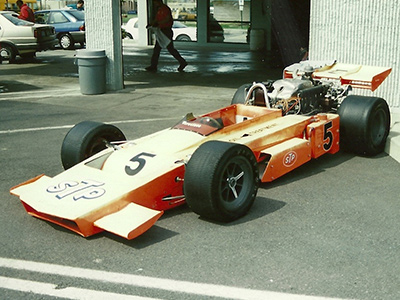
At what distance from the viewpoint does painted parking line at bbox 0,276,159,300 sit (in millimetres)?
4008

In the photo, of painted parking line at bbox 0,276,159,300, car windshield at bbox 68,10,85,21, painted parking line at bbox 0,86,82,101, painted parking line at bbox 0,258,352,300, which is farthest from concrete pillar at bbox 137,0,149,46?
painted parking line at bbox 0,276,159,300

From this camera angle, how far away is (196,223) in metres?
5.38

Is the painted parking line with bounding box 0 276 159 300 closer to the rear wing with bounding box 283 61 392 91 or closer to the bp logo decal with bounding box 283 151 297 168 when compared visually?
the bp logo decal with bounding box 283 151 297 168

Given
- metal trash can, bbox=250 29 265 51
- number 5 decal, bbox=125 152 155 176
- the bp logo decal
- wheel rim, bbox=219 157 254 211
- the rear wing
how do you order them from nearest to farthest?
wheel rim, bbox=219 157 254 211
number 5 decal, bbox=125 152 155 176
the bp logo decal
the rear wing
metal trash can, bbox=250 29 265 51

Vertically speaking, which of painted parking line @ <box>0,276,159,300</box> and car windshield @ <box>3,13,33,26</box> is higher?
car windshield @ <box>3,13,33,26</box>


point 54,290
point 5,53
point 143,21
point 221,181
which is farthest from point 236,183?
point 143,21

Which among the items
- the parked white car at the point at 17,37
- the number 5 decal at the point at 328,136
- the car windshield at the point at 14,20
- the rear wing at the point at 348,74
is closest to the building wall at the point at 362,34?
the rear wing at the point at 348,74

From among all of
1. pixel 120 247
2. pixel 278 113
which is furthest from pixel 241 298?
pixel 278 113

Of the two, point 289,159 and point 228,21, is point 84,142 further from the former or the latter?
point 228,21

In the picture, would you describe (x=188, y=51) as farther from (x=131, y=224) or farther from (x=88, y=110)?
(x=131, y=224)

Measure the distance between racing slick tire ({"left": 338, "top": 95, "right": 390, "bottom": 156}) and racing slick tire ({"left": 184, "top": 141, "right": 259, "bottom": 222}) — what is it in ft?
7.65

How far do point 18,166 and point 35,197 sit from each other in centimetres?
212

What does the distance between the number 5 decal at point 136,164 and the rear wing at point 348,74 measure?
335 cm

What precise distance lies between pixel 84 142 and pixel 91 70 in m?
6.59
